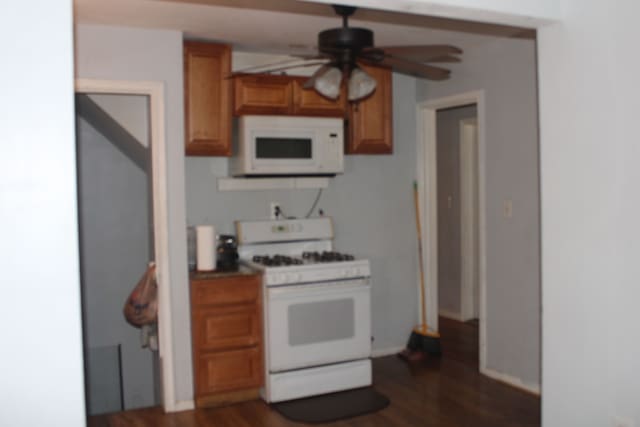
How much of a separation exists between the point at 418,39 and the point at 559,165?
6.22 ft

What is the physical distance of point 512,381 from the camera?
4266 millimetres

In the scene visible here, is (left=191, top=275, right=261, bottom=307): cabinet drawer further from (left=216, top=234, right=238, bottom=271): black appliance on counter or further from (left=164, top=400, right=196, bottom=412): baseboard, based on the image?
(left=164, top=400, right=196, bottom=412): baseboard

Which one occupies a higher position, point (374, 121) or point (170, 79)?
point (170, 79)

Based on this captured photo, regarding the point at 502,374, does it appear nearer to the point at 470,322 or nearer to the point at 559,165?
the point at 470,322

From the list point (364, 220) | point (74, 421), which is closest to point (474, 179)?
point (364, 220)

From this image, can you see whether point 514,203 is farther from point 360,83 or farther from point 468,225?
point 468,225

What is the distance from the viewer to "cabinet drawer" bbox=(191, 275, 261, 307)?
13.1 feet

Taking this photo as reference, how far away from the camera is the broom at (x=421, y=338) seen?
16.3 feet

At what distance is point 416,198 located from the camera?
5156 mm

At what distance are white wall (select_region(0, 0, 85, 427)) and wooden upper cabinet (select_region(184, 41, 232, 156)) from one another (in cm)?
242

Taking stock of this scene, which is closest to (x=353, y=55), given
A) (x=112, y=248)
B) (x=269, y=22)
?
(x=269, y=22)

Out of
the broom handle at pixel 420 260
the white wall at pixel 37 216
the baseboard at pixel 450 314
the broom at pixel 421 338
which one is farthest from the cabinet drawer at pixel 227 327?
the baseboard at pixel 450 314

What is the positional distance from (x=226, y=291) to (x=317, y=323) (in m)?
0.65

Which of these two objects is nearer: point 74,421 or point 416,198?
point 74,421
